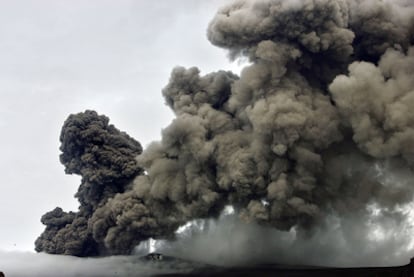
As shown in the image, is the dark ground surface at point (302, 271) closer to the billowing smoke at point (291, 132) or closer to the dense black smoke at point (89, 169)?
the billowing smoke at point (291, 132)

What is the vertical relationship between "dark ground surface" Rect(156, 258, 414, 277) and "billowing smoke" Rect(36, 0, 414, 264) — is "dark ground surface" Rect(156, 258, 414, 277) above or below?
below

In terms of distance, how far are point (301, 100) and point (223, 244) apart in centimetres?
1765

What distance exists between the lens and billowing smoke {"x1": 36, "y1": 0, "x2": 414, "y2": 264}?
4412 cm

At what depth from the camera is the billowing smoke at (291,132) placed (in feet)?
145

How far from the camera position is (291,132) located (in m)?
44.1

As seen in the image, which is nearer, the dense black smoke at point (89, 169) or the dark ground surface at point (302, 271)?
the dark ground surface at point (302, 271)

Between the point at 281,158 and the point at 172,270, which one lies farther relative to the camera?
the point at 172,270

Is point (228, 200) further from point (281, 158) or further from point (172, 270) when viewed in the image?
point (172, 270)

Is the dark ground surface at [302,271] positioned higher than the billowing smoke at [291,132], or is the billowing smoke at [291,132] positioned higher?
the billowing smoke at [291,132]

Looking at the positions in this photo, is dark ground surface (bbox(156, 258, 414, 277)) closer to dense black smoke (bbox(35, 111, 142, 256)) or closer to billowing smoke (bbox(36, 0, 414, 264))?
billowing smoke (bbox(36, 0, 414, 264))

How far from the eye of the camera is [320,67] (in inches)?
1930

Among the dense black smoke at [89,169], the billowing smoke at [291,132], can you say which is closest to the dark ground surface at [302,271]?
the billowing smoke at [291,132]

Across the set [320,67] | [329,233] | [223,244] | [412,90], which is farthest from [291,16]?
[223,244]

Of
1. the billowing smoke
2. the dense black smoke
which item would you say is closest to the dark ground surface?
the billowing smoke
